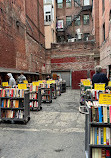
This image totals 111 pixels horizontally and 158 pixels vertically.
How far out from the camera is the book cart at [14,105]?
6.31m

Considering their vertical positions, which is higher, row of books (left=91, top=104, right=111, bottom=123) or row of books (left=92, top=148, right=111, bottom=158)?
row of books (left=91, top=104, right=111, bottom=123)

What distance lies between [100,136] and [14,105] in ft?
13.4

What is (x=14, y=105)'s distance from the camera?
6371 millimetres

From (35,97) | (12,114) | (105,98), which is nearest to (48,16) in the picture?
(35,97)

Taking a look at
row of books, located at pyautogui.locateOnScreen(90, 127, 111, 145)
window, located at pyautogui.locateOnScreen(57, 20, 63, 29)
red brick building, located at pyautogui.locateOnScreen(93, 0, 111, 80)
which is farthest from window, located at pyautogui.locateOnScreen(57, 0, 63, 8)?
row of books, located at pyautogui.locateOnScreen(90, 127, 111, 145)

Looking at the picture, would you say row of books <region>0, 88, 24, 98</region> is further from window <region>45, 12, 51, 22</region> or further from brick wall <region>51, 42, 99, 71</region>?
window <region>45, 12, 51, 22</region>

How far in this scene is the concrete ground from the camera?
396cm

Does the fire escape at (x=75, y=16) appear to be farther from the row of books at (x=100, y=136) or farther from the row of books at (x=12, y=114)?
the row of books at (x=100, y=136)

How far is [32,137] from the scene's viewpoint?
4930 millimetres

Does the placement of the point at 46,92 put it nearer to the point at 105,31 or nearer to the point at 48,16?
the point at 105,31

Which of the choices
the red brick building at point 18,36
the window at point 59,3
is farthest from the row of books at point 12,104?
the window at point 59,3

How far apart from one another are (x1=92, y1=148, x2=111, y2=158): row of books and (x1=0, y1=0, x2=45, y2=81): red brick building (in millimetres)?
9413

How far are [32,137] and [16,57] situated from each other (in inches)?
444

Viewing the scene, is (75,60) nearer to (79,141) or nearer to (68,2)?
(68,2)
